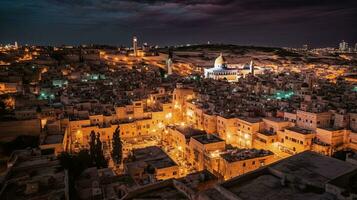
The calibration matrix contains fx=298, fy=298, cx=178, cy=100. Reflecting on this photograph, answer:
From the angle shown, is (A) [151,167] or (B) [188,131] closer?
(A) [151,167]

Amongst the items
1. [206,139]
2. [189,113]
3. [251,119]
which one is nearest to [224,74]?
[189,113]

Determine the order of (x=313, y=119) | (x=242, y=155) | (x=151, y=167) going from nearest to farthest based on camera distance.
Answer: (x=151, y=167)
(x=242, y=155)
(x=313, y=119)

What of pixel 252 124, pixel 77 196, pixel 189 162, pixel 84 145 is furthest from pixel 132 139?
pixel 77 196

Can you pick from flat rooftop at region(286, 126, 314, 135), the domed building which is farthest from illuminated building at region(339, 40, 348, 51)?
flat rooftop at region(286, 126, 314, 135)

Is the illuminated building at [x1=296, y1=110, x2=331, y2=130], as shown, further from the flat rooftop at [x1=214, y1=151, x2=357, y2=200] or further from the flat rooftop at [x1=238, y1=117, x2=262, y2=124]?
the flat rooftop at [x1=214, y1=151, x2=357, y2=200]

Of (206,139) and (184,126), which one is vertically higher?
(206,139)

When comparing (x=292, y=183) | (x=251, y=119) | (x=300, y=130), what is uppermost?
(x=292, y=183)

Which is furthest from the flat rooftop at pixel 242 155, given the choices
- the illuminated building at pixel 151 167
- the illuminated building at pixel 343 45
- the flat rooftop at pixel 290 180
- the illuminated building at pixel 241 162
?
the illuminated building at pixel 343 45

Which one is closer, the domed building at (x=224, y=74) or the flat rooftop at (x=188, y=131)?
the flat rooftop at (x=188, y=131)

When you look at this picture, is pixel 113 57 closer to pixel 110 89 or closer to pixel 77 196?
pixel 110 89

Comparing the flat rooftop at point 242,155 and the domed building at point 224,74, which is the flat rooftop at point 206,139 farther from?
the domed building at point 224,74

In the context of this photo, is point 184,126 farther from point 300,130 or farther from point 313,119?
point 313,119

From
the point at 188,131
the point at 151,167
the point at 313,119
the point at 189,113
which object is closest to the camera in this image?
the point at 151,167
